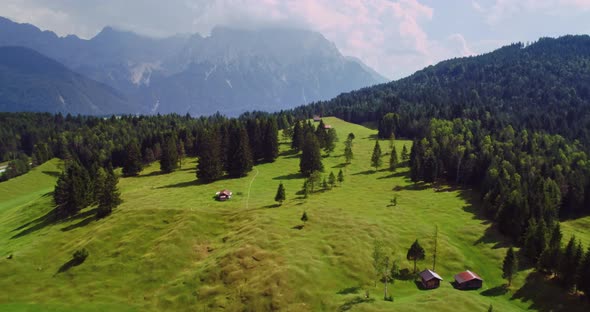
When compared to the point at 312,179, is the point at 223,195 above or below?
below

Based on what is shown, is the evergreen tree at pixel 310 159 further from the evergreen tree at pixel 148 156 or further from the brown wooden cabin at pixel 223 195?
the evergreen tree at pixel 148 156

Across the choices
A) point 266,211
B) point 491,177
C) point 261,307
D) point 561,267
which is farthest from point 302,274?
point 491,177

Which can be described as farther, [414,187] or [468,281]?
[414,187]

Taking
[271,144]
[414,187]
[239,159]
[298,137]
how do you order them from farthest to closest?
1. [298,137]
2. [271,144]
3. [239,159]
4. [414,187]

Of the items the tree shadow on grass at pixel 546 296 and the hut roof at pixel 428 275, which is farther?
the hut roof at pixel 428 275

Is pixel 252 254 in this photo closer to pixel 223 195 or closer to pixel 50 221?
pixel 223 195

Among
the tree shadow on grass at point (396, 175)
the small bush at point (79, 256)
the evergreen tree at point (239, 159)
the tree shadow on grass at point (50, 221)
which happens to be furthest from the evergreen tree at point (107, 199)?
the tree shadow on grass at point (396, 175)

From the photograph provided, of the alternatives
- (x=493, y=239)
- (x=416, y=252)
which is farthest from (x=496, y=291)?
(x=493, y=239)
